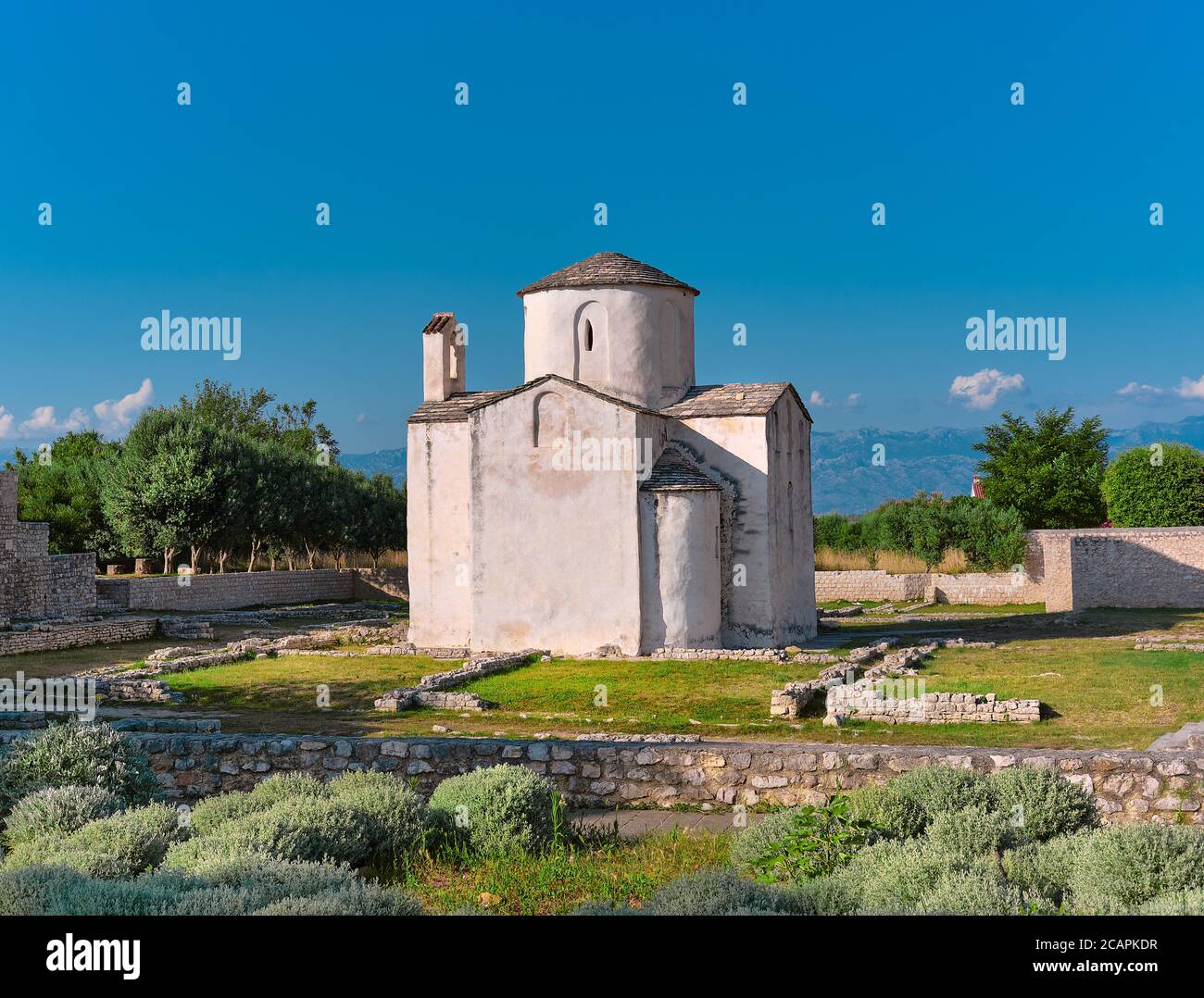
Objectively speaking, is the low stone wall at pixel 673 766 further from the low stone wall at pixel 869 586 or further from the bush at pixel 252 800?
the low stone wall at pixel 869 586

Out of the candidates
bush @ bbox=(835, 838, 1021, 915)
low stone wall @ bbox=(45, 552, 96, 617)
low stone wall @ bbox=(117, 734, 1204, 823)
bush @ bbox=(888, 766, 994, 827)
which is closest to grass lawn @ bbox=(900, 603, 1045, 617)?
low stone wall @ bbox=(45, 552, 96, 617)

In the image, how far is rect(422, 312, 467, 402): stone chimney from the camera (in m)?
25.3

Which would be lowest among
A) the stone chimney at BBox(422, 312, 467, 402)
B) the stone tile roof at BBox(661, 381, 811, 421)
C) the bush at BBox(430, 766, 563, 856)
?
the bush at BBox(430, 766, 563, 856)

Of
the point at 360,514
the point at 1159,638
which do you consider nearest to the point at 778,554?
the point at 1159,638

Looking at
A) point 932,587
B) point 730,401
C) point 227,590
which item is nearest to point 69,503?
point 227,590

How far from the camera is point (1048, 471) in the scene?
40.5 meters

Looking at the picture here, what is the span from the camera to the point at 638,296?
24172mm

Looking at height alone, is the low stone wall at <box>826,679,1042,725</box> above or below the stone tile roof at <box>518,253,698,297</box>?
below

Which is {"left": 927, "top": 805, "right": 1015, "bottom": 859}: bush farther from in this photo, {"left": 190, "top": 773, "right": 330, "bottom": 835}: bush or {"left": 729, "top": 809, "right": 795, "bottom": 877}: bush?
{"left": 190, "top": 773, "right": 330, "bottom": 835}: bush

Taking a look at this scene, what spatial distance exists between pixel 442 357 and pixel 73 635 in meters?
9.71

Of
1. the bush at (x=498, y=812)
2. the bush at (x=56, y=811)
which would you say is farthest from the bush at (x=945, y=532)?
the bush at (x=56, y=811)

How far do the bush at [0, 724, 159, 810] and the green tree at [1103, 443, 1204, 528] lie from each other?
32.7 metres

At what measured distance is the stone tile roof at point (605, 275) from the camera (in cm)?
2402
